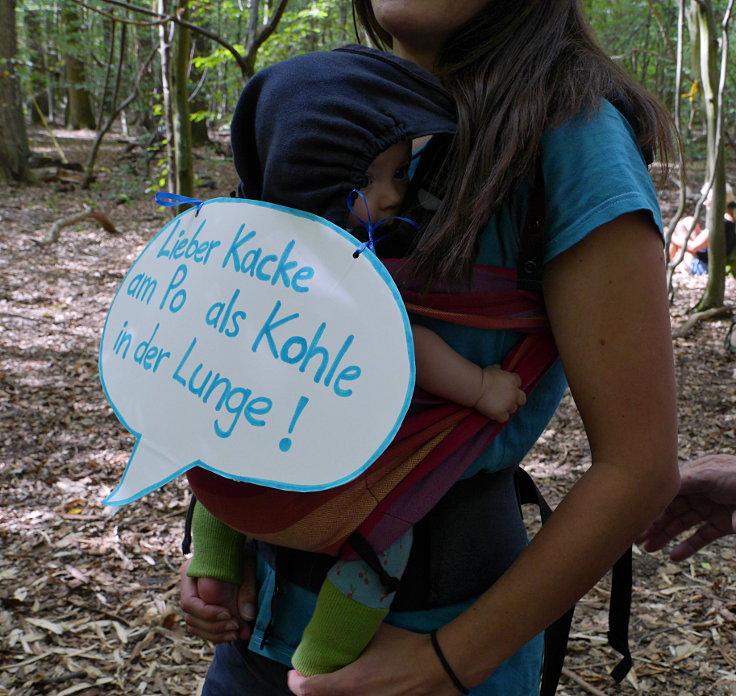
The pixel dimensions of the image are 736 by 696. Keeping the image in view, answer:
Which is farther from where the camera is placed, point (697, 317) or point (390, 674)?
point (697, 317)

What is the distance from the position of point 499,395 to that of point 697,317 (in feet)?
20.0

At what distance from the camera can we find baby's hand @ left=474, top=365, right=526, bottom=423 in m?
0.92

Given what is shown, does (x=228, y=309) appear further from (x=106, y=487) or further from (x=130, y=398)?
(x=106, y=487)

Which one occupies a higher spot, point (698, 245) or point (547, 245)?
point (547, 245)

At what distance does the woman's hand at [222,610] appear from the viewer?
1.09m

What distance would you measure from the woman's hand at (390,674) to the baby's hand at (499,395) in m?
0.29

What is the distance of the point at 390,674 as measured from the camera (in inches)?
36.7

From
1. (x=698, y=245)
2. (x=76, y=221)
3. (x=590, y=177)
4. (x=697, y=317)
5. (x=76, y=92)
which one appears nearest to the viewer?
(x=590, y=177)

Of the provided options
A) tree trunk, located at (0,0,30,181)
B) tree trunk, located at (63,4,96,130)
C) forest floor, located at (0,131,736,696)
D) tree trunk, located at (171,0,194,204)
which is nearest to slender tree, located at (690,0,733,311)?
forest floor, located at (0,131,736,696)

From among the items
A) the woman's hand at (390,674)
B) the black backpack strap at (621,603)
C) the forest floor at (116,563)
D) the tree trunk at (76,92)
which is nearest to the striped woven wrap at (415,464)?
the woman's hand at (390,674)

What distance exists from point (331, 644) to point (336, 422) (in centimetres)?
30

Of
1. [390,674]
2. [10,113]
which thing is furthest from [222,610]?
[10,113]

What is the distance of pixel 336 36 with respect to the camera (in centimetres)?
1984

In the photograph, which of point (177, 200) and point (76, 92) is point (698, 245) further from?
point (76, 92)
